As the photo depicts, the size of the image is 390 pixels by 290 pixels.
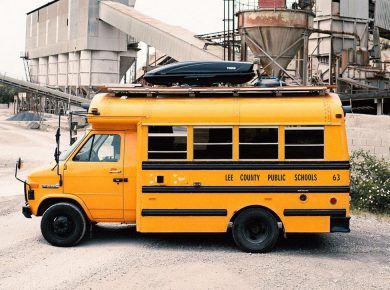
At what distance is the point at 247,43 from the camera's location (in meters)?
29.9

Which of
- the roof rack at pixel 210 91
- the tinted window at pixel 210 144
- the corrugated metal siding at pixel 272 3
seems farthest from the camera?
the corrugated metal siding at pixel 272 3

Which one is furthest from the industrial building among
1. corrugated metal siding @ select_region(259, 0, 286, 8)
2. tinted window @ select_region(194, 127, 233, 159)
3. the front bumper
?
the front bumper

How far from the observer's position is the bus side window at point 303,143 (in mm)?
10258

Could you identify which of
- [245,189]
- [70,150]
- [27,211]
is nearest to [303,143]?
[245,189]

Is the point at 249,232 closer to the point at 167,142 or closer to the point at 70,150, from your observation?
the point at 167,142

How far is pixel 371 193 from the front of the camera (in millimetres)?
15375

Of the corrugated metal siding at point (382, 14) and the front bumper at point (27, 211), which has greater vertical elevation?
the corrugated metal siding at point (382, 14)

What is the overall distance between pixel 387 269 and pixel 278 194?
2.28 m

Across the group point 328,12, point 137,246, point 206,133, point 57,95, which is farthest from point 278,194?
point 57,95

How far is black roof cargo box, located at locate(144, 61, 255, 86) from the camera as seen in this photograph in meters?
11.5

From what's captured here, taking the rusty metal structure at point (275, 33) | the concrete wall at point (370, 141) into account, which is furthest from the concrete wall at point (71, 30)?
the concrete wall at point (370, 141)

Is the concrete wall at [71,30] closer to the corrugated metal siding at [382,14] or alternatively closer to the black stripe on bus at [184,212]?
the corrugated metal siding at [382,14]

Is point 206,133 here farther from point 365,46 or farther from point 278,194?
point 365,46

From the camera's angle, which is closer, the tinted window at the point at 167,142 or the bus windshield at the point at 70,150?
the tinted window at the point at 167,142
